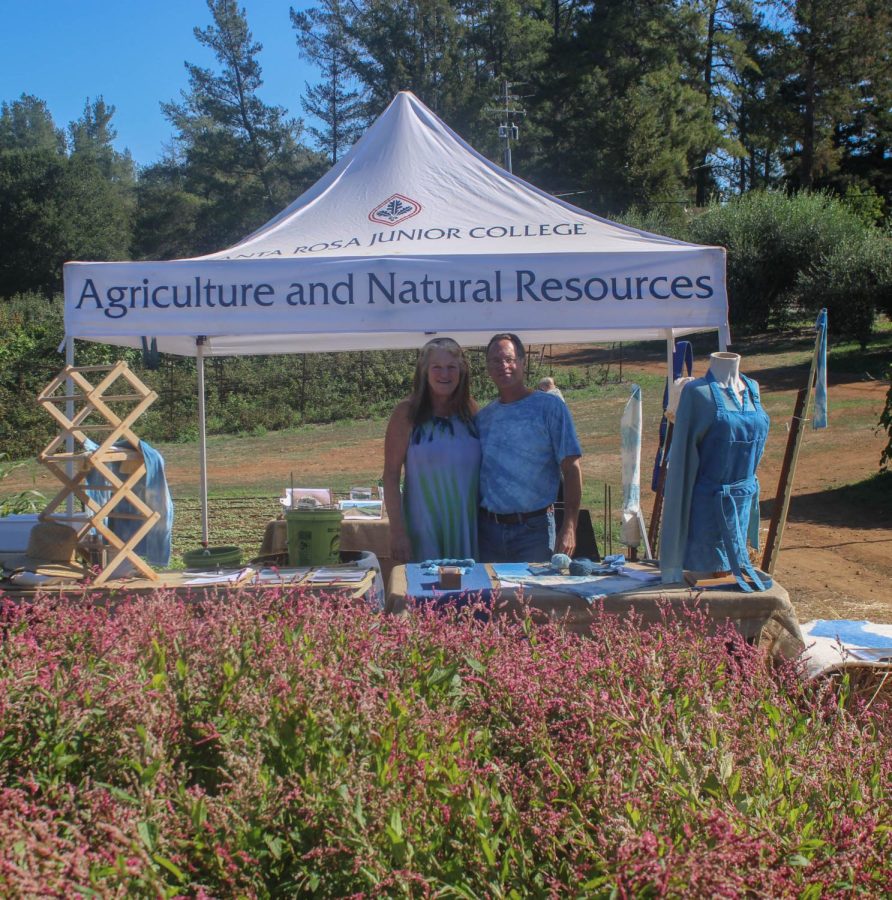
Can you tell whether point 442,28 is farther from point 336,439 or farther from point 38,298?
point 336,439

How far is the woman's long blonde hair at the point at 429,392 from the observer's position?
14.0 feet

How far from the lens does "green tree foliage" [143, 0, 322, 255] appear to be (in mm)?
46188

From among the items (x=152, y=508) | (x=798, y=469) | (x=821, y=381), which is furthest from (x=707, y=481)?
(x=798, y=469)

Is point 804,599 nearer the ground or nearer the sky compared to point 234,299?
nearer the ground

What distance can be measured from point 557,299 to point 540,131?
1585 inches

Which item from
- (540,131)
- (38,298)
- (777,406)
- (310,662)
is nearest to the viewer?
(310,662)

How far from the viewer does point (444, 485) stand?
4.28 metres

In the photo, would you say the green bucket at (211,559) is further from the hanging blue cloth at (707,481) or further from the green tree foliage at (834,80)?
the green tree foliage at (834,80)

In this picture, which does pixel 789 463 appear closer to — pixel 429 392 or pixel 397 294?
pixel 429 392

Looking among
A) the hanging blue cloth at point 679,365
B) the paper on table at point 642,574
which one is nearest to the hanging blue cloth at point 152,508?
the paper on table at point 642,574

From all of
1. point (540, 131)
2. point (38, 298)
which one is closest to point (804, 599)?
point (38, 298)

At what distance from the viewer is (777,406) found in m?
19.8

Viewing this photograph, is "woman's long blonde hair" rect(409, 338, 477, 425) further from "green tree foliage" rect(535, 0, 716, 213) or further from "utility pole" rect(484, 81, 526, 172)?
"green tree foliage" rect(535, 0, 716, 213)

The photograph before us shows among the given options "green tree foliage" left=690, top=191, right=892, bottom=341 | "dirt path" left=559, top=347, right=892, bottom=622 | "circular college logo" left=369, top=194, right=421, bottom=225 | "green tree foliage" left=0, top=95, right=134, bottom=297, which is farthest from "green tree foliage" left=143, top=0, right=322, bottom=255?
"circular college logo" left=369, top=194, right=421, bottom=225
